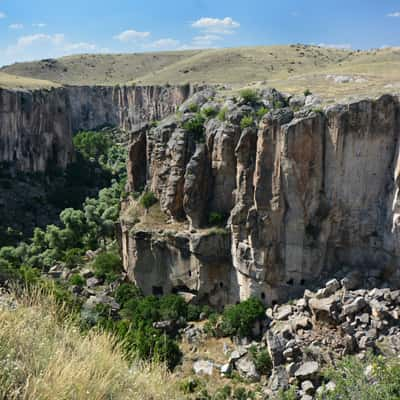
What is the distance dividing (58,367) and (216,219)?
21.6 metres

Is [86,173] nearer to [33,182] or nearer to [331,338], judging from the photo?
[33,182]

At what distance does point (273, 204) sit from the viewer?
25625 millimetres

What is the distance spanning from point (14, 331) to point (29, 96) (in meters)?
59.6

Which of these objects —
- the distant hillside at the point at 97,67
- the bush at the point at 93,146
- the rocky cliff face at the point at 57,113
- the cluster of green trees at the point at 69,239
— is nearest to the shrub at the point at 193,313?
the cluster of green trees at the point at 69,239

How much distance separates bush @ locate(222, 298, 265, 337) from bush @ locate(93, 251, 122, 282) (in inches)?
377

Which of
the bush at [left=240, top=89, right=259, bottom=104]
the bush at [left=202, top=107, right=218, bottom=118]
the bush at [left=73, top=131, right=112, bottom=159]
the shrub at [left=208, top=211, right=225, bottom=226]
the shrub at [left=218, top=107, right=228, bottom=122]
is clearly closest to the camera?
the shrub at [left=208, top=211, right=225, bottom=226]

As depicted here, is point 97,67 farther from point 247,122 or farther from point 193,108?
point 247,122

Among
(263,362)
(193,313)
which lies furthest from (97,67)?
(263,362)

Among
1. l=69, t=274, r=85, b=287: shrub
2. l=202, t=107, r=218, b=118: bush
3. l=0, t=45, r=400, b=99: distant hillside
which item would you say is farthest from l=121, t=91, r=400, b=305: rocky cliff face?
l=0, t=45, r=400, b=99: distant hillside

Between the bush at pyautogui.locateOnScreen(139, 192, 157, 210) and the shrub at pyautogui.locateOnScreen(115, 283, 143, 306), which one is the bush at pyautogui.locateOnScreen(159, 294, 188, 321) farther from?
the bush at pyautogui.locateOnScreen(139, 192, 157, 210)

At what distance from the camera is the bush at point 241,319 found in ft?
78.4

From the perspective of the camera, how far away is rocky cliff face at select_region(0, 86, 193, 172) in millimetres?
57534

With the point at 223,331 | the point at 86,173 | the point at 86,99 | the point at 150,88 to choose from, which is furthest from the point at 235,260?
the point at 86,99

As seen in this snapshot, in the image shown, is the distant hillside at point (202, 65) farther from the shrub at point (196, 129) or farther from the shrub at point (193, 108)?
the shrub at point (196, 129)
